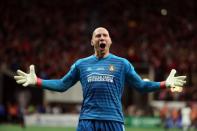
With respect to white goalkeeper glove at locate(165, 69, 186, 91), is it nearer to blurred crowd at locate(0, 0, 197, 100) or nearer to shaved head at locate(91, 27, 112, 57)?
shaved head at locate(91, 27, 112, 57)

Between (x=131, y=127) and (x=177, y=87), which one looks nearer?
(x=177, y=87)

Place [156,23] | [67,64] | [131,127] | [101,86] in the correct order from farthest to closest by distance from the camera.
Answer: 1. [156,23]
2. [67,64]
3. [131,127]
4. [101,86]

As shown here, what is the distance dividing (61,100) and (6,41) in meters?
4.26

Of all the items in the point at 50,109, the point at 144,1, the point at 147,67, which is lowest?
the point at 50,109

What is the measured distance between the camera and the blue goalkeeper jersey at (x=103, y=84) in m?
7.04

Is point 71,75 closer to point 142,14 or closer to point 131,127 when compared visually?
point 131,127

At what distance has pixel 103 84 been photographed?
23.1ft

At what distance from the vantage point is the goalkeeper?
277 inches

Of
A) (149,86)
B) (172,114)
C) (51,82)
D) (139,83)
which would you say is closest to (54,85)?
(51,82)

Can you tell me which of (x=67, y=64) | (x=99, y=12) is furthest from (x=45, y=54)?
(x=99, y=12)

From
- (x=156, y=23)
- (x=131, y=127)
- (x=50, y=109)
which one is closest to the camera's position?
(x=131, y=127)

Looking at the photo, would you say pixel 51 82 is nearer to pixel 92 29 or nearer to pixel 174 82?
pixel 174 82

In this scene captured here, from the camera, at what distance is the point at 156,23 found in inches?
1234

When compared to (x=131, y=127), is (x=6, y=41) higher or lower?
higher
